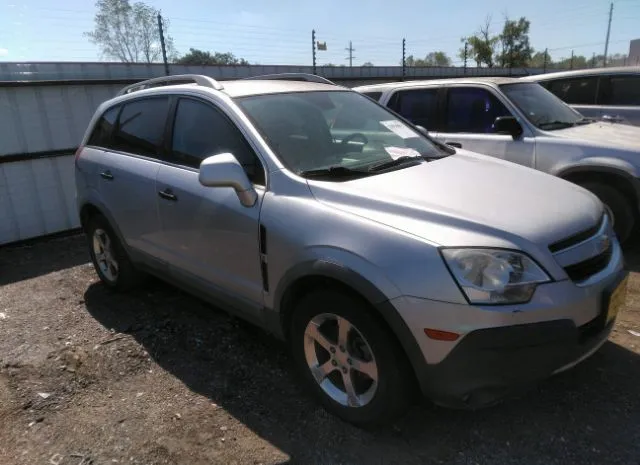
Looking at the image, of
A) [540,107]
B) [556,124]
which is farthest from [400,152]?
[540,107]

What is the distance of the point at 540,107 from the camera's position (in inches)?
210

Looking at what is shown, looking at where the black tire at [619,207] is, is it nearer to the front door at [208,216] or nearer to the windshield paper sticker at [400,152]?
the windshield paper sticker at [400,152]

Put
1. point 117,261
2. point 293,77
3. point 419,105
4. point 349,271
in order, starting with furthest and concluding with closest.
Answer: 1. point 419,105
2. point 117,261
3. point 293,77
4. point 349,271

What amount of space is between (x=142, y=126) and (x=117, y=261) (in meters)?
1.21

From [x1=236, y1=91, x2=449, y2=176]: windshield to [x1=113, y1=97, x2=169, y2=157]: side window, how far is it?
84 centimetres

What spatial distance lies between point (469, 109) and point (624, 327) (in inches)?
116

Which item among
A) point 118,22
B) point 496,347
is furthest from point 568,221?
point 118,22

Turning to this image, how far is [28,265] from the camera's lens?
5.48 m

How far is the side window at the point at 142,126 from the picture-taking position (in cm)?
358

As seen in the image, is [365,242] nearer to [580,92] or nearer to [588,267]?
[588,267]

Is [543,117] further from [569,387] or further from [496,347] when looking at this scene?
[496,347]

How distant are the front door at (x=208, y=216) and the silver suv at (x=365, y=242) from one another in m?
0.01

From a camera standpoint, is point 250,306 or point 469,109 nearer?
point 250,306

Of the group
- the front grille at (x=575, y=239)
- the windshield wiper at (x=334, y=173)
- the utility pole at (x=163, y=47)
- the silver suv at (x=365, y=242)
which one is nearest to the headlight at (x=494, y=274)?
the silver suv at (x=365, y=242)
